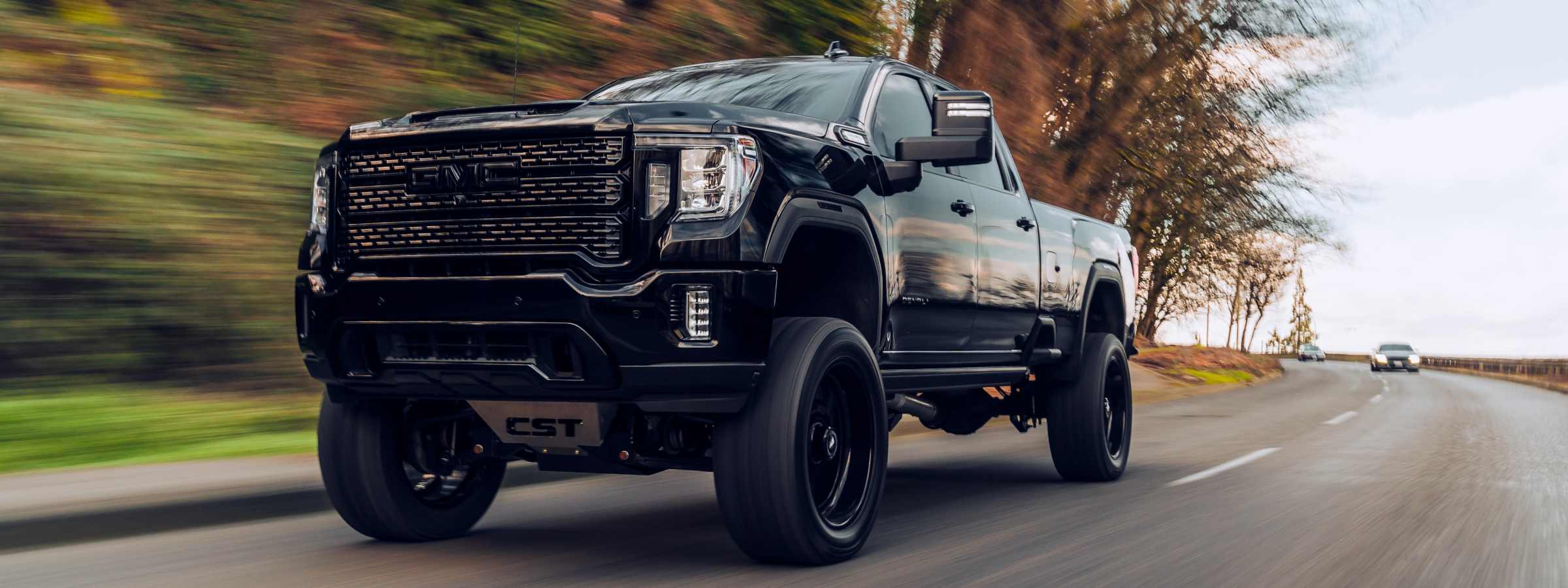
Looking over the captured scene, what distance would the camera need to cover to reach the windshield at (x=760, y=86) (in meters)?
5.45

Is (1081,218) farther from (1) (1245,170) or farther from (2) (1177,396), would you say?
(1) (1245,170)

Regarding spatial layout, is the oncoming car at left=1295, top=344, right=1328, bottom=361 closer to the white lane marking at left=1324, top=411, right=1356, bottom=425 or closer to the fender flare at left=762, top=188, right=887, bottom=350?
the white lane marking at left=1324, top=411, right=1356, bottom=425

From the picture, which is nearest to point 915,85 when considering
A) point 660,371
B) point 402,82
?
point 660,371

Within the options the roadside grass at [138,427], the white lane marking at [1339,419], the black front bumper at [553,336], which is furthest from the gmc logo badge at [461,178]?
the white lane marking at [1339,419]

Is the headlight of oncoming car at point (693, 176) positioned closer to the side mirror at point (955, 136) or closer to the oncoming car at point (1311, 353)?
the side mirror at point (955, 136)

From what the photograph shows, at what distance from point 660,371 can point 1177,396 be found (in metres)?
19.4

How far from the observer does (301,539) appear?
5363 mm

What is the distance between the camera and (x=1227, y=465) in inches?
360

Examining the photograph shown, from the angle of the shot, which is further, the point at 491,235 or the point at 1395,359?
the point at 1395,359

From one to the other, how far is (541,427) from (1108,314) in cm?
508

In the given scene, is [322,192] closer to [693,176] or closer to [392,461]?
[392,461]

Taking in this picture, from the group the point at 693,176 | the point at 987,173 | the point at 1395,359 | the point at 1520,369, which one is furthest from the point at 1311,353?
the point at 693,176

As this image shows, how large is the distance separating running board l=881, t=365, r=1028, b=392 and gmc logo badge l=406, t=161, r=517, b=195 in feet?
5.93

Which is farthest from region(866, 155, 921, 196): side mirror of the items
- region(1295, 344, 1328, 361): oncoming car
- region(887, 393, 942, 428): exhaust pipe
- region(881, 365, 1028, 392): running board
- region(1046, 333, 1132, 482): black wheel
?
region(1295, 344, 1328, 361): oncoming car
